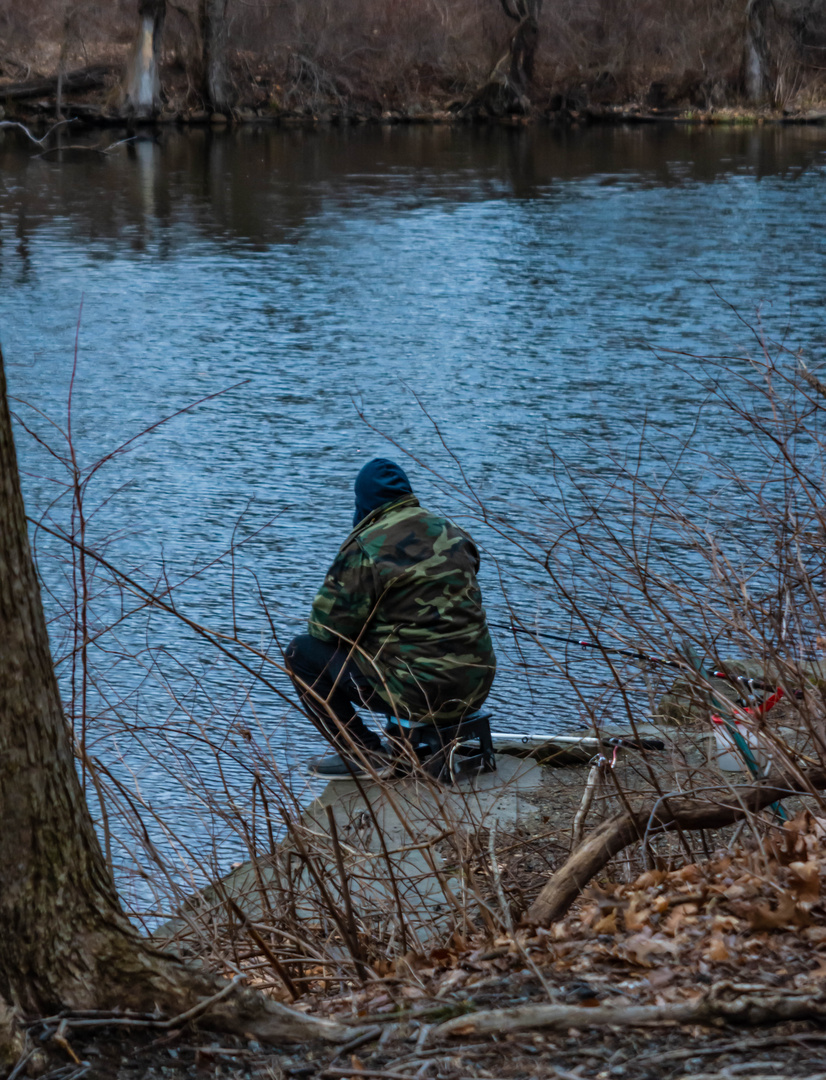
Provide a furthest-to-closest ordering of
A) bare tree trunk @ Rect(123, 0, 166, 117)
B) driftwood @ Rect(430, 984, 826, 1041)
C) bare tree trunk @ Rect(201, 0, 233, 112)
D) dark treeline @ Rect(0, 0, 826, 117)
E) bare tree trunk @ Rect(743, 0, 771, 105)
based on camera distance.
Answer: bare tree trunk @ Rect(743, 0, 771, 105) < dark treeline @ Rect(0, 0, 826, 117) < bare tree trunk @ Rect(201, 0, 233, 112) < bare tree trunk @ Rect(123, 0, 166, 117) < driftwood @ Rect(430, 984, 826, 1041)

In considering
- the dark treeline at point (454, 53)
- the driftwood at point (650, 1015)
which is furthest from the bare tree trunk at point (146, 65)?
the driftwood at point (650, 1015)

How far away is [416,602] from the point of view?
5.17m

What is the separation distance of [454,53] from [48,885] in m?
45.2

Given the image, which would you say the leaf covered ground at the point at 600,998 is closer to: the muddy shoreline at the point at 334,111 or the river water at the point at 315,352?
the river water at the point at 315,352

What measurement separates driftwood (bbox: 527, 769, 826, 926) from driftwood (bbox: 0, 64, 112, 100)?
38528 mm

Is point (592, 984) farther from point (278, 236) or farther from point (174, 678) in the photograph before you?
point (278, 236)

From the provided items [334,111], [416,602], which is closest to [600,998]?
[416,602]

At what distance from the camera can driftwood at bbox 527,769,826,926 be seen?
3537 mm

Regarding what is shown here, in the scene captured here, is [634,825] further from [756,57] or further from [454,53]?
[454,53]

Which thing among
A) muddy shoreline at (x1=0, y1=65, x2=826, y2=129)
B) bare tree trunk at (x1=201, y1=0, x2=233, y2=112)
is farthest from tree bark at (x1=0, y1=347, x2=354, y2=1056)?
bare tree trunk at (x1=201, y1=0, x2=233, y2=112)

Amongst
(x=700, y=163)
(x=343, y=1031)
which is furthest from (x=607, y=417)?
(x=700, y=163)

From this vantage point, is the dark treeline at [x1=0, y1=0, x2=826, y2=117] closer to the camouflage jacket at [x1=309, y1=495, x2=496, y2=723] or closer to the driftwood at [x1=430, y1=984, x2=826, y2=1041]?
the camouflage jacket at [x1=309, y1=495, x2=496, y2=723]

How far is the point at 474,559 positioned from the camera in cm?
532

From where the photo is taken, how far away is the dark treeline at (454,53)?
41.9 m
